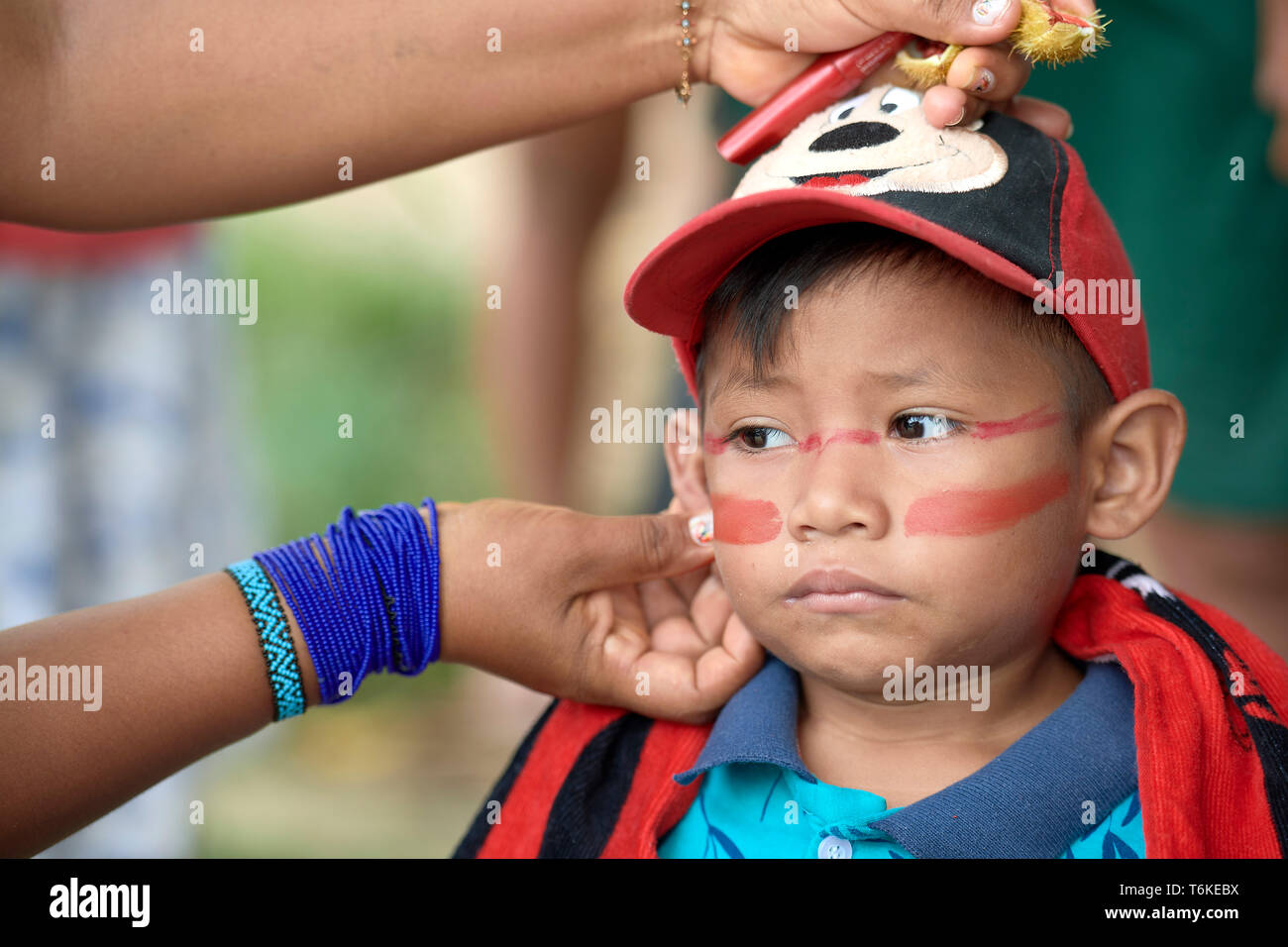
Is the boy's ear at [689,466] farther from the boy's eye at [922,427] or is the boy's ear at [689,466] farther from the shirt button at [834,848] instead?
the shirt button at [834,848]

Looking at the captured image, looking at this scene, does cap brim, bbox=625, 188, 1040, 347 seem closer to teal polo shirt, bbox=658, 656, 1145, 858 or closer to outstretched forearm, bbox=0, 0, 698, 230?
outstretched forearm, bbox=0, 0, 698, 230

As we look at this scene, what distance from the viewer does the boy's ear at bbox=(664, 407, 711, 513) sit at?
147 cm

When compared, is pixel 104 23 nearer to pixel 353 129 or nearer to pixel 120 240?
pixel 353 129

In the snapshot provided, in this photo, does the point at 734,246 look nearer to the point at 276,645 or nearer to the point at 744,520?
the point at 744,520

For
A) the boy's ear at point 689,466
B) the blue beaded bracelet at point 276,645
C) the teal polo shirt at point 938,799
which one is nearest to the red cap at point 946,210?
the boy's ear at point 689,466

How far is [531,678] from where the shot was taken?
4.50ft

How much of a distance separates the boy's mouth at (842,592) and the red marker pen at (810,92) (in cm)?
50

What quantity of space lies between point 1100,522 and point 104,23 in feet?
4.02

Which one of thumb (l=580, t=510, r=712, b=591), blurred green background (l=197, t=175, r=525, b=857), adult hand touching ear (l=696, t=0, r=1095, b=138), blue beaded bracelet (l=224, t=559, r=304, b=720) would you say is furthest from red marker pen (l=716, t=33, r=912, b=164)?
blurred green background (l=197, t=175, r=525, b=857)

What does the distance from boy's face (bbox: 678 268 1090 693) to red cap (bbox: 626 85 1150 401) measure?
0.25 feet

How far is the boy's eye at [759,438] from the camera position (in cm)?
125

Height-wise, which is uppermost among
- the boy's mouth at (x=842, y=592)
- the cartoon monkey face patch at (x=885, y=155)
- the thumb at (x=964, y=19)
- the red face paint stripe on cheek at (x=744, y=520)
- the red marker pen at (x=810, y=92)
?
the thumb at (x=964, y=19)

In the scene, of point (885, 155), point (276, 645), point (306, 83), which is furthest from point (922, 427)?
point (306, 83)

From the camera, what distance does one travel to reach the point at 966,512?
3.78ft
